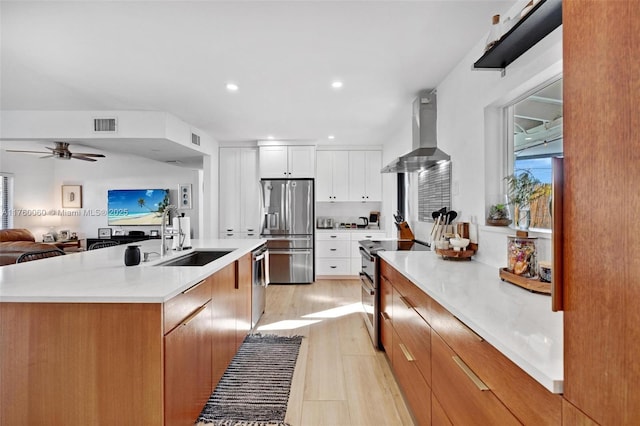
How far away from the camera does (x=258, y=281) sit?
3.46 meters

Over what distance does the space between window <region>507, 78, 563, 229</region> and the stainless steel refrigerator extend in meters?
3.59

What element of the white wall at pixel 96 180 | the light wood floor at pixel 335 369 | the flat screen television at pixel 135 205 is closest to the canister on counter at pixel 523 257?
the light wood floor at pixel 335 369

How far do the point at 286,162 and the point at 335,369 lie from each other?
3709mm

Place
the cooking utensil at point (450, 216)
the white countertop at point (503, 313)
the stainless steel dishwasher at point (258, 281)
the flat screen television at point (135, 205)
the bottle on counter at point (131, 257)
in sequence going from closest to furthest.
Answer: the white countertop at point (503, 313), the bottle on counter at point (131, 257), the cooking utensil at point (450, 216), the stainless steel dishwasher at point (258, 281), the flat screen television at point (135, 205)

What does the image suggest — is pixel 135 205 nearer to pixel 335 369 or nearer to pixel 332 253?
pixel 332 253

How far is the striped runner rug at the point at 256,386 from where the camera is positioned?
191 centimetres

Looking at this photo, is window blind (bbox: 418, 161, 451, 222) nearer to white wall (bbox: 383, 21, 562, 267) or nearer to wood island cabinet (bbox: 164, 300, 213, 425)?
white wall (bbox: 383, 21, 562, 267)

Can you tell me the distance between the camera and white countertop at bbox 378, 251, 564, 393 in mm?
771

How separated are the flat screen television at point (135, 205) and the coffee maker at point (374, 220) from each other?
182 inches

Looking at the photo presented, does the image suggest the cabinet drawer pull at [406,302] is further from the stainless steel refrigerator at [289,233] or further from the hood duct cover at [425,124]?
the stainless steel refrigerator at [289,233]

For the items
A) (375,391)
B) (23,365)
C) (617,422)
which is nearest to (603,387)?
(617,422)

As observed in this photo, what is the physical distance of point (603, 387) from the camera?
1.84 ft

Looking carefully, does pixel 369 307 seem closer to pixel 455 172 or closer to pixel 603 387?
pixel 455 172

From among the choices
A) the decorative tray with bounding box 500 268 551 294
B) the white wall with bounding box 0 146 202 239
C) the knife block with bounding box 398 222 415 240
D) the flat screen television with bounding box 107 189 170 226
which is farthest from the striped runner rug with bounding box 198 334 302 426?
the flat screen television with bounding box 107 189 170 226
